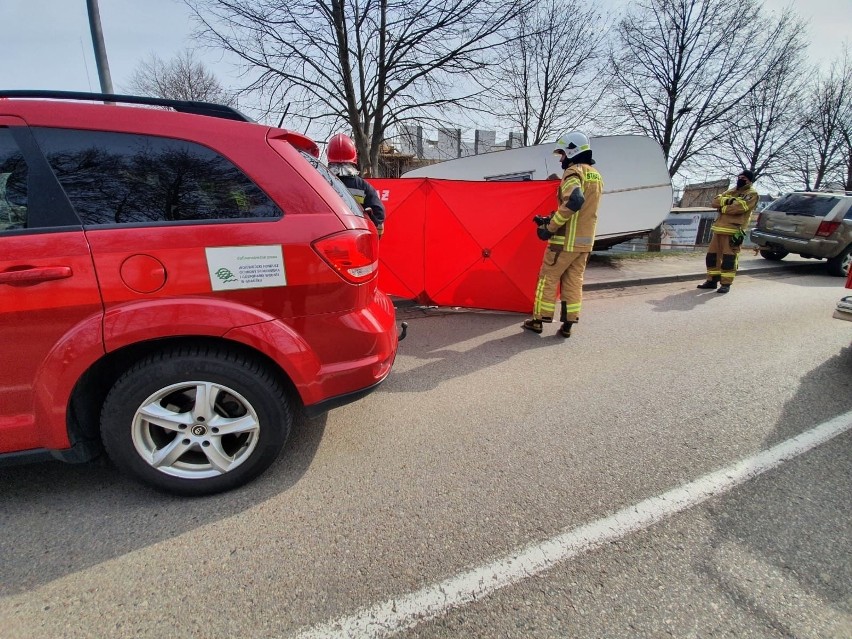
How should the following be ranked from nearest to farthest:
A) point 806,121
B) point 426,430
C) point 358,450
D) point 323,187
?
point 323,187 → point 358,450 → point 426,430 → point 806,121

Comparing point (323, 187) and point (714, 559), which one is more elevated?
point (323, 187)

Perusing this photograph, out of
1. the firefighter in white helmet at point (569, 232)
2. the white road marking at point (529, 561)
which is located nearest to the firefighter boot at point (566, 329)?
the firefighter in white helmet at point (569, 232)

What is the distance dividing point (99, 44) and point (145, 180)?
5.37 meters

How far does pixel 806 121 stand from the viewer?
18.1 meters

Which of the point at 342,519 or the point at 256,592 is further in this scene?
the point at 342,519

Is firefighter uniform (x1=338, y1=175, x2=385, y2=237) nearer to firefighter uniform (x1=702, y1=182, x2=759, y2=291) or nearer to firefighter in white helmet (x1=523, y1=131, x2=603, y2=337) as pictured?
firefighter in white helmet (x1=523, y1=131, x2=603, y2=337)

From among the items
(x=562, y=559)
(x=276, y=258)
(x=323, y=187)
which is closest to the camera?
(x=562, y=559)

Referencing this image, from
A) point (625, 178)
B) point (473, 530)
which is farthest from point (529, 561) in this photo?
point (625, 178)

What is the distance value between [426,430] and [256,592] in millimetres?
1410

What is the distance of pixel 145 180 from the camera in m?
1.94

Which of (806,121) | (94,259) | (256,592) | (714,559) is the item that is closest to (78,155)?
(94,259)

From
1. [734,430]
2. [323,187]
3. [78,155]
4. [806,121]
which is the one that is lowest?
[734,430]

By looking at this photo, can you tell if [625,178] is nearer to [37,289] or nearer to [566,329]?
[566,329]

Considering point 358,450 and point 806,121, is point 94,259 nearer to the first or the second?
point 358,450
